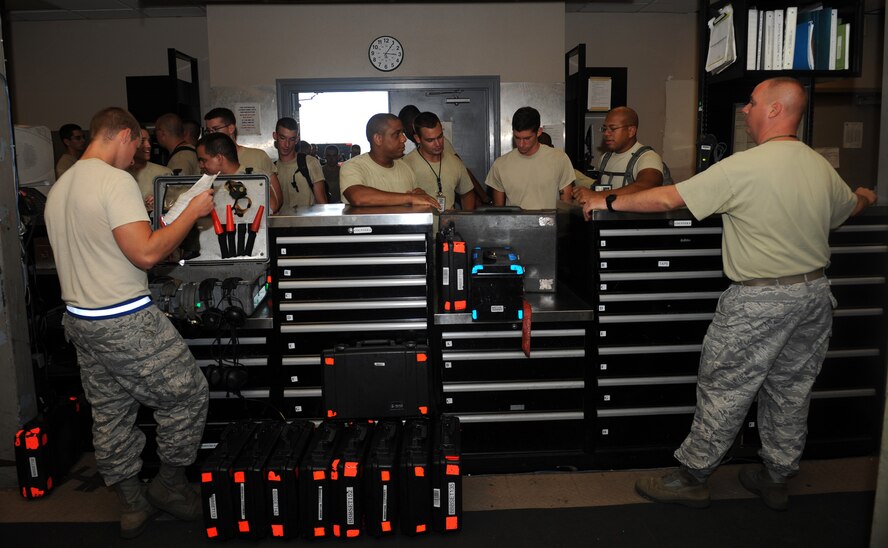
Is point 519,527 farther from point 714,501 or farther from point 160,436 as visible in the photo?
point 160,436

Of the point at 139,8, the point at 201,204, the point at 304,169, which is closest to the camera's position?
the point at 201,204

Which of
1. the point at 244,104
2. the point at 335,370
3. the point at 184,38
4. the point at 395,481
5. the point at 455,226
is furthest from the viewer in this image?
the point at 184,38

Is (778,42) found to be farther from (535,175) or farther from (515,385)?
(515,385)

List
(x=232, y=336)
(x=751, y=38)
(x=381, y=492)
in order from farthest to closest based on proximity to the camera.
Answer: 1. (x=751, y=38)
2. (x=232, y=336)
3. (x=381, y=492)

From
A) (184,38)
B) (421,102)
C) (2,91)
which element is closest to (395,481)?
(2,91)

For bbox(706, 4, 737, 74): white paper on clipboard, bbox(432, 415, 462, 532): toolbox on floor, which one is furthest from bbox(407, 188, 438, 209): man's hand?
bbox(706, 4, 737, 74): white paper on clipboard

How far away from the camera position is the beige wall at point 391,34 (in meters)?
6.50

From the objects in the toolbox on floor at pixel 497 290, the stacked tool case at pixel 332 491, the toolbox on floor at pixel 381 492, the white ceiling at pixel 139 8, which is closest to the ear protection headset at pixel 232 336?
the stacked tool case at pixel 332 491

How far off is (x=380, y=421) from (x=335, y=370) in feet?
0.98

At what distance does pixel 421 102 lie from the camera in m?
6.69

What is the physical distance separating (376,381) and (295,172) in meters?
2.57

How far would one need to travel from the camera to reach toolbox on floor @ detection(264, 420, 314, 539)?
103 inches

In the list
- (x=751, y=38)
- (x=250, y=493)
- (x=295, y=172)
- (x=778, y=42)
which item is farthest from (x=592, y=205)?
(x=295, y=172)

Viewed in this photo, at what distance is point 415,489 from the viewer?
262 cm
